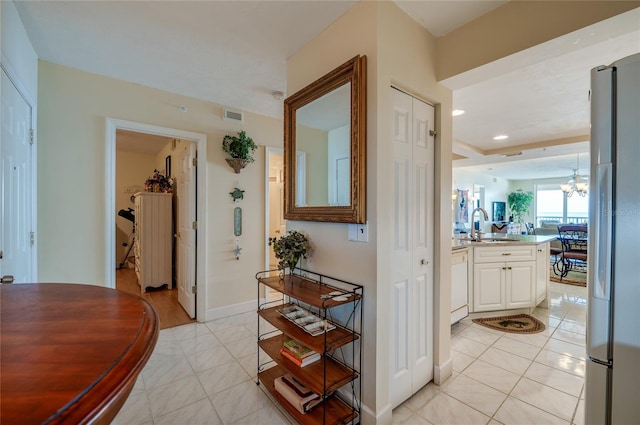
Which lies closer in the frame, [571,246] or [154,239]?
[154,239]

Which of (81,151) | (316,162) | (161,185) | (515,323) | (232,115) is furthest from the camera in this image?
(161,185)

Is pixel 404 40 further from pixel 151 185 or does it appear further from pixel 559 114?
pixel 151 185

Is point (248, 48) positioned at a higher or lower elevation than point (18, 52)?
higher

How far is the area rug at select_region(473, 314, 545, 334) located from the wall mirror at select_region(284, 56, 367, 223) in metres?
2.51

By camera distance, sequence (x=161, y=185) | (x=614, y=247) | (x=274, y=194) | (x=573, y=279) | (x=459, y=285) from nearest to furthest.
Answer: (x=614, y=247) < (x=459, y=285) < (x=161, y=185) < (x=573, y=279) < (x=274, y=194)

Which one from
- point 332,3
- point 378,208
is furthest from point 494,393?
point 332,3

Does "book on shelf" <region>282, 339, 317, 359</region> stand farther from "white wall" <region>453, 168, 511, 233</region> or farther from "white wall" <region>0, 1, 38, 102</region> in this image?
"white wall" <region>453, 168, 511, 233</region>

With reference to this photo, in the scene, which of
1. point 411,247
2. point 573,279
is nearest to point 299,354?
point 411,247

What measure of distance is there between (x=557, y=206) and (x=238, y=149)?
11.2 meters

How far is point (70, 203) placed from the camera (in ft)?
7.59

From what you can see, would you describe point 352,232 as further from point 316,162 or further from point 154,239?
point 154,239

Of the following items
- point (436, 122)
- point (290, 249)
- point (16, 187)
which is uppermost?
point (436, 122)

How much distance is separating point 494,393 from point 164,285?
14.5 feet

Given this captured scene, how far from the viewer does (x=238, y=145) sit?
307 cm
